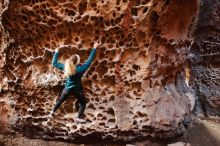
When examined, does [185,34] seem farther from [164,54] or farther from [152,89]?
[152,89]

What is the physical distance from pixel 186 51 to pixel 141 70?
1.28 metres

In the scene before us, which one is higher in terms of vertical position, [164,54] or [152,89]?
[164,54]

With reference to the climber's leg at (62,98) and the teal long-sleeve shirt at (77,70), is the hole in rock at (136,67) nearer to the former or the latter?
the teal long-sleeve shirt at (77,70)

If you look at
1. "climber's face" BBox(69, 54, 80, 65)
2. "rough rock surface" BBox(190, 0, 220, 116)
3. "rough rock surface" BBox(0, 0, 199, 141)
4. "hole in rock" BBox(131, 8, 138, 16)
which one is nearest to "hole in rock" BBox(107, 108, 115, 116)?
"rough rock surface" BBox(0, 0, 199, 141)

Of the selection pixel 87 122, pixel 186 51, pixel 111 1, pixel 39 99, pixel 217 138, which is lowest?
pixel 217 138

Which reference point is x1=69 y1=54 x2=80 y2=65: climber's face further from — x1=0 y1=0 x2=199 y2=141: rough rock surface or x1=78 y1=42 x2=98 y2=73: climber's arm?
x1=0 y1=0 x2=199 y2=141: rough rock surface

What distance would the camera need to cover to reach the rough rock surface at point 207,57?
6.79 m

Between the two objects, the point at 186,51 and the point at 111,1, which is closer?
the point at 111,1

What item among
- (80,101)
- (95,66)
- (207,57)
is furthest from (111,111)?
(207,57)

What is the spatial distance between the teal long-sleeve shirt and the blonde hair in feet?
0.16

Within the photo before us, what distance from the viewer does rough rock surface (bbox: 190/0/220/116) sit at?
22.3 ft

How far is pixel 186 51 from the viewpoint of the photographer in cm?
547

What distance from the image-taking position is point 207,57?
6.93 metres

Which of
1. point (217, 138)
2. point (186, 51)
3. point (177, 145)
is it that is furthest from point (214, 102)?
point (177, 145)
